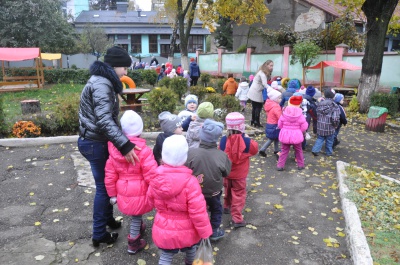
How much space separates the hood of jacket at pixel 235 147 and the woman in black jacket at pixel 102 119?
1.27 metres

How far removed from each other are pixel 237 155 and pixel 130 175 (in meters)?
1.32

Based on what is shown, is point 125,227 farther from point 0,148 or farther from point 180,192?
point 0,148

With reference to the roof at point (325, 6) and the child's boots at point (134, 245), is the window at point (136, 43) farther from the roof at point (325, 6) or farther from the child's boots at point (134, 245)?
the child's boots at point (134, 245)

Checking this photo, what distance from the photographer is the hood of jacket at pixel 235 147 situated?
12.6 feet

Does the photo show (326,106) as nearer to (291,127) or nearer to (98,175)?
(291,127)

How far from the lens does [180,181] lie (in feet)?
8.63

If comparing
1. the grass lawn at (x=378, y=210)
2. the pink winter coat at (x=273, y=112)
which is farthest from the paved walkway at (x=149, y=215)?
the pink winter coat at (x=273, y=112)

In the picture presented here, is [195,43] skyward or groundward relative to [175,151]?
skyward

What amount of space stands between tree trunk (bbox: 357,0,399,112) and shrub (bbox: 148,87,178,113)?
22.6ft

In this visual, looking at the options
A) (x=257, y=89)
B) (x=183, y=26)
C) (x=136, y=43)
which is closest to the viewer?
(x=257, y=89)

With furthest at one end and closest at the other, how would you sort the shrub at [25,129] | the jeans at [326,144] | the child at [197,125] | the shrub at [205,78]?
the shrub at [205,78]
the shrub at [25,129]
the jeans at [326,144]
the child at [197,125]

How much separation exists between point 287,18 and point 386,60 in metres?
10.6

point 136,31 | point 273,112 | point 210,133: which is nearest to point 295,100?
point 273,112

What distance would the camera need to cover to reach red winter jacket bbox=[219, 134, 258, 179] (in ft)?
12.6
